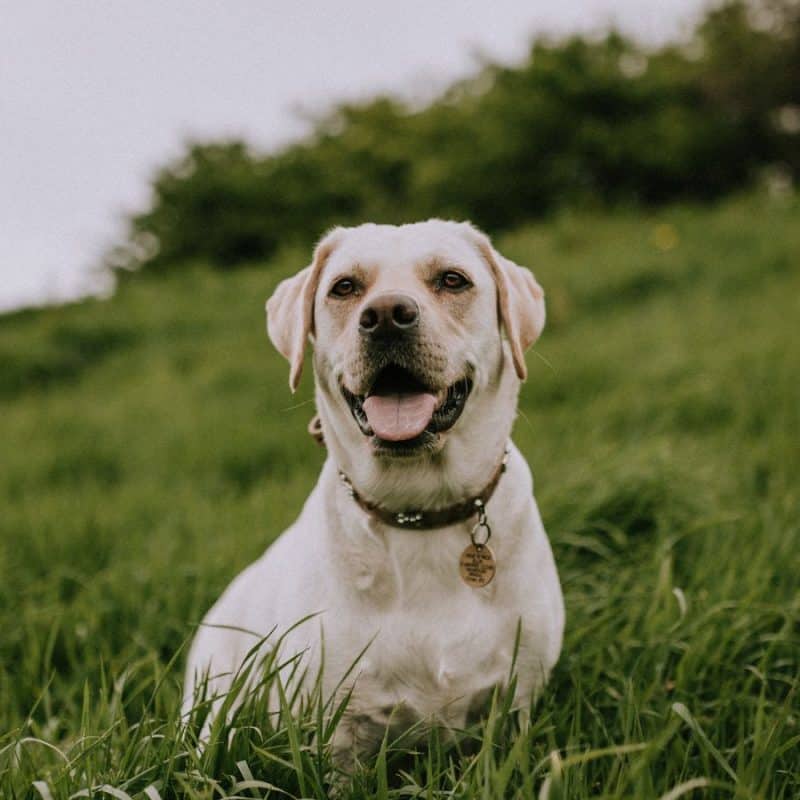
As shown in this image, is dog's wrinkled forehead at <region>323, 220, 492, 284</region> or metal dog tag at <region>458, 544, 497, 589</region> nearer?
metal dog tag at <region>458, 544, 497, 589</region>

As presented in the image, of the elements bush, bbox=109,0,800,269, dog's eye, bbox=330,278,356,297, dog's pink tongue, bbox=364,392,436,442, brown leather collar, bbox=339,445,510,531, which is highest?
bush, bbox=109,0,800,269

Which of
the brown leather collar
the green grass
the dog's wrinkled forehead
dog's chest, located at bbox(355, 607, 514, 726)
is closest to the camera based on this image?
the green grass

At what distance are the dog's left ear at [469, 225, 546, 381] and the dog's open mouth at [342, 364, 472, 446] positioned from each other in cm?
17

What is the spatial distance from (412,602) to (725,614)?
1089 millimetres

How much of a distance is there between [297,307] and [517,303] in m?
0.64

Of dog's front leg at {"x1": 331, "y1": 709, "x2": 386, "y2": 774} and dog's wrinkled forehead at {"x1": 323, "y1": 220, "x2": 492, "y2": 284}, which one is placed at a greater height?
dog's wrinkled forehead at {"x1": 323, "y1": 220, "x2": 492, "y2": 284}

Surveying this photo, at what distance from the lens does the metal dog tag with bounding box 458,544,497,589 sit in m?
2.18

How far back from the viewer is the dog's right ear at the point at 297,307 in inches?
94.8

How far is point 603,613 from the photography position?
272cm

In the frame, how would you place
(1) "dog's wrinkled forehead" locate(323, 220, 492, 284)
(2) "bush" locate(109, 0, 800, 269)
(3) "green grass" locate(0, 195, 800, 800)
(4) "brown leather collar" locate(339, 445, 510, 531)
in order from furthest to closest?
(2) "bush" locate(109, 0, 800, 269)
(1) "dog's wrinkled forehead" locate(323, 220, 492, 284)
(4) "brown leather collar" locate(339, 445, 510, 531)
(3) "green grass" locate(0, 195, 800, 800)

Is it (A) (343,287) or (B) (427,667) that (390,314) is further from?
(B) (427,667)

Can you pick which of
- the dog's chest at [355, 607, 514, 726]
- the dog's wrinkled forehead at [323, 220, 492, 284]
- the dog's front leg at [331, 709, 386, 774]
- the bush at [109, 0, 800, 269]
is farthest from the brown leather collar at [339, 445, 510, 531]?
the bush at [109, 0, 800, 269]

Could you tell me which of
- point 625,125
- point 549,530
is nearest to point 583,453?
point 549,530

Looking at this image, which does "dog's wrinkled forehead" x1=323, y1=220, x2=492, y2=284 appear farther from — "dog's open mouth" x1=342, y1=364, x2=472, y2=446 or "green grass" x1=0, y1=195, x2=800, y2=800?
"green grass" x1=0, y1=195, x2=800, y2=800
